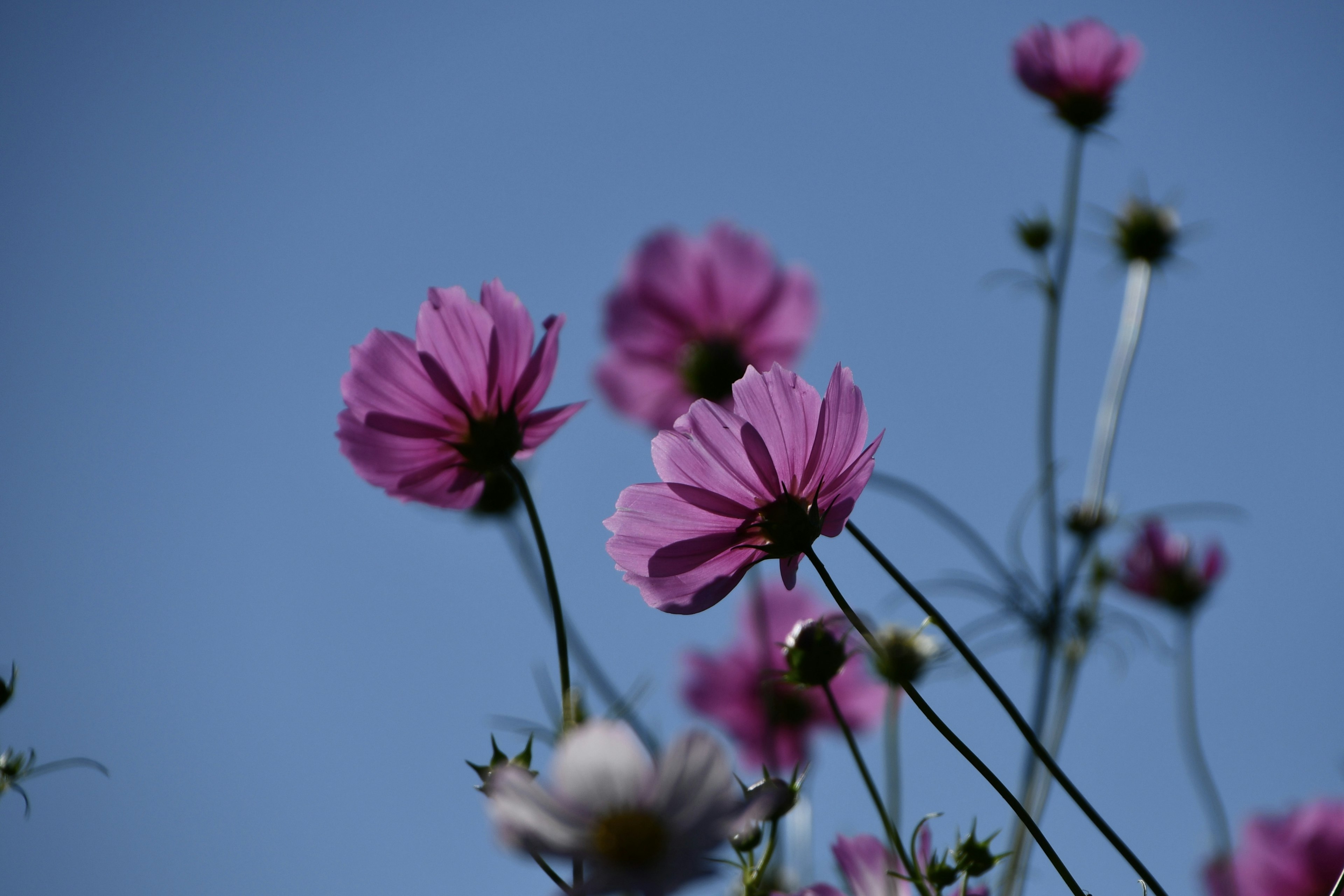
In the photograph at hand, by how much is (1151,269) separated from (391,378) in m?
1.04

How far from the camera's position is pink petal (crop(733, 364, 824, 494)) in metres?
0.41

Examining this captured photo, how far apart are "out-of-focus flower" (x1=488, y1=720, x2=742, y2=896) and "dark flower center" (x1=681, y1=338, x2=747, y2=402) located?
3.03 ft

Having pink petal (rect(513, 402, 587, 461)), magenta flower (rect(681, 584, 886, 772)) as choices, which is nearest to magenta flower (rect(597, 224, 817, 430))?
magenta flower (rect(681, 584, 886, 772))

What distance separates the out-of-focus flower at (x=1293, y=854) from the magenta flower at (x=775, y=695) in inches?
16.3

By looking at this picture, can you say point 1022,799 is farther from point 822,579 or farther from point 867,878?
point 822,579

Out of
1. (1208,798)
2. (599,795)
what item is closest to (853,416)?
(599,795)

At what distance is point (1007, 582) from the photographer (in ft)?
2.56

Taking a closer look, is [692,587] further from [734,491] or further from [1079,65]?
[1079,65]

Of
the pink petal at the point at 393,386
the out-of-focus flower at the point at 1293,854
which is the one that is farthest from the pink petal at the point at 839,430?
the out-of-focus flower at the point at 1293,854

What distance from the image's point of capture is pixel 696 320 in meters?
1.24

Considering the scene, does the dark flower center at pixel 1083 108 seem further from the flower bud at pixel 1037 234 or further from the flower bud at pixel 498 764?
the flower bud at pixel 498 764

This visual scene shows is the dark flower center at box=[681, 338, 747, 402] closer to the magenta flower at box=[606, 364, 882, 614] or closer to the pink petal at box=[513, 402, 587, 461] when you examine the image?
the pink petal at box=[513, 402, 587, 461]

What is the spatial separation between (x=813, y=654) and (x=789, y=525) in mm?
106

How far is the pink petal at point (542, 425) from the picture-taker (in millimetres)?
506
